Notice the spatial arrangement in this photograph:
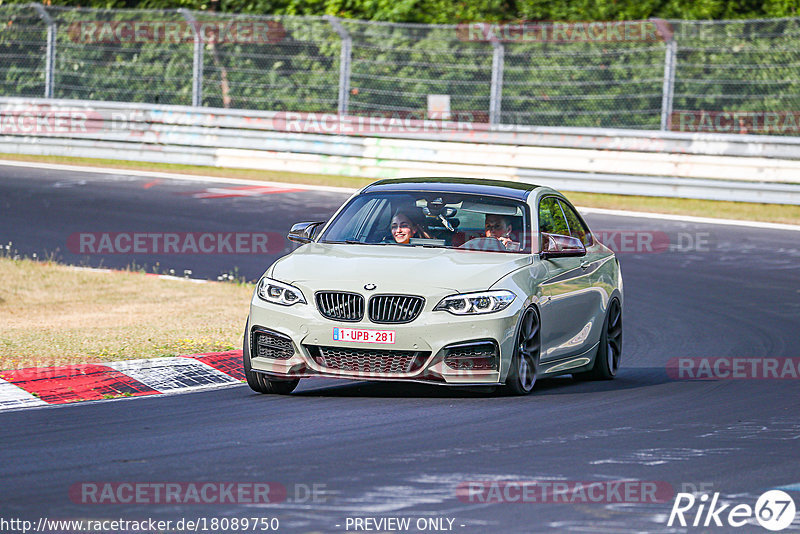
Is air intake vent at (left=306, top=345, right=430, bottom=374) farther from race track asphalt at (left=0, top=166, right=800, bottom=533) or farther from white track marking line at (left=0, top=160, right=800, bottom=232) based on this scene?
white track marking line at (left=0, top=160, right=800, bottom=232)

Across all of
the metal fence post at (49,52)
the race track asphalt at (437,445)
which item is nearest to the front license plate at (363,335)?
the race track asphalt at (437,445)

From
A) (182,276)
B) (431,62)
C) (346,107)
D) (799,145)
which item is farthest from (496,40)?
(182,276)

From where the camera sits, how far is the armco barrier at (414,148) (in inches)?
878

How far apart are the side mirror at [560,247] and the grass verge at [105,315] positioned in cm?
283

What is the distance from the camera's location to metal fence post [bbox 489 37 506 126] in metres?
23.9

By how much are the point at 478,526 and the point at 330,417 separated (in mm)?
2648

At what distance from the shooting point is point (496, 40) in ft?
78.5

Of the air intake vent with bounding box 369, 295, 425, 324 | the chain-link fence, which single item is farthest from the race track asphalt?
the chain-link fence

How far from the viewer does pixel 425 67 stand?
24891mm

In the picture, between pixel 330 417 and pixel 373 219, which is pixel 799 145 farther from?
pixel 330 417

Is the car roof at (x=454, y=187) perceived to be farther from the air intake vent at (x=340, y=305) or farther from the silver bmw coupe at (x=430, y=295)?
the air intake vent at (x=340, y=305)

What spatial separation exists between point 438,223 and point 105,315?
4.58 m

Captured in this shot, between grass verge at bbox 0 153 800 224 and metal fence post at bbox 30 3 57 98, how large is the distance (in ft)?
4.65

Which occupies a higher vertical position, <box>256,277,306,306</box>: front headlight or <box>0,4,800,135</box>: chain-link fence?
<box>0,4,800,135</box>: chain-link fence
